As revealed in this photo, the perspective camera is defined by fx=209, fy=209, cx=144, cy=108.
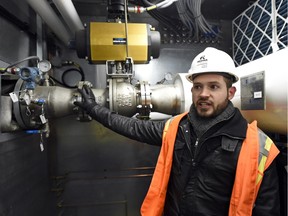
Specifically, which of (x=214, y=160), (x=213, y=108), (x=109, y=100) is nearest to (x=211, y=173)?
(x=214, y=160)

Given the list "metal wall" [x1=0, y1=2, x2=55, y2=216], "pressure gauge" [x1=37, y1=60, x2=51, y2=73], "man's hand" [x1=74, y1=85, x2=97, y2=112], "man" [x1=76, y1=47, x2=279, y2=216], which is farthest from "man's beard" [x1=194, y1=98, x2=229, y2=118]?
"metal wall" [x1=0, y1=2, x2=55, y2=216]

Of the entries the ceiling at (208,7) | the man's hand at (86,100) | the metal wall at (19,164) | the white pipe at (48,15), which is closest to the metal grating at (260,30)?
the ceiling at (208,7)

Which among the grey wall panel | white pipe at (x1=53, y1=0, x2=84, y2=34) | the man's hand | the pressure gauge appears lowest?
the grey wall panel

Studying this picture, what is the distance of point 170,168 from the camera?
1027 mm

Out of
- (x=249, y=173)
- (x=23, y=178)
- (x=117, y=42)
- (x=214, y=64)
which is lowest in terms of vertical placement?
(x=23, y=178)

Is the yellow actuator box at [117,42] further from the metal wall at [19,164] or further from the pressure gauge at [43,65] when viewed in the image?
the metal wall at [19,164]

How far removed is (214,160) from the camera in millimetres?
911

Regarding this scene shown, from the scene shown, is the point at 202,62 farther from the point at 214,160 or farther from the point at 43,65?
the point at 43,65

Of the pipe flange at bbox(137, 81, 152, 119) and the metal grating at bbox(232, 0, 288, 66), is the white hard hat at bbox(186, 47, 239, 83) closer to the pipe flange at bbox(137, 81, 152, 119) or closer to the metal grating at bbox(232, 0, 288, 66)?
A: the pipe flange at bbox(137, 81, 152, 119)

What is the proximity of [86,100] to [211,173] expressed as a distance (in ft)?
2.51

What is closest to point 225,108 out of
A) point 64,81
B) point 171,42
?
point 171,42

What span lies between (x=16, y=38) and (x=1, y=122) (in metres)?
0.68

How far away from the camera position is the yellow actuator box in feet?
4.40

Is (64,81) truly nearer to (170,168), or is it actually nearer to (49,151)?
(49,151)
